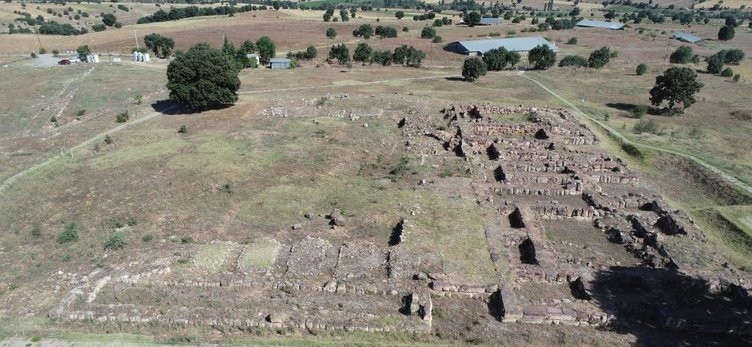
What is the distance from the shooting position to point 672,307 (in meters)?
17.2

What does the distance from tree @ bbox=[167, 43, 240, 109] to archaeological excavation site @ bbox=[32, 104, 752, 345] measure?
2102 cm

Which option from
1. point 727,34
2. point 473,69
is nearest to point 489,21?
point 727,34

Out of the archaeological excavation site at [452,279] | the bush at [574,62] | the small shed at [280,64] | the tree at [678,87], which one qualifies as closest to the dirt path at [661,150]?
the archaeological excavation site at [452,279]

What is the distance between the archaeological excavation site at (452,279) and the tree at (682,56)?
56008 mm

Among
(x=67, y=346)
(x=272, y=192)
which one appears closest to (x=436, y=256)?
(x=272, y=192)

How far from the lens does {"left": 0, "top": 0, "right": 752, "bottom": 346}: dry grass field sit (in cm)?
1652

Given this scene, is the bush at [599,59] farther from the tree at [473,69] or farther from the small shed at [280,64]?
the small shed at [280,64]

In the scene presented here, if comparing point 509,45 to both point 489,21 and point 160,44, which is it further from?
point 160,44

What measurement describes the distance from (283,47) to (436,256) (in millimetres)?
73772

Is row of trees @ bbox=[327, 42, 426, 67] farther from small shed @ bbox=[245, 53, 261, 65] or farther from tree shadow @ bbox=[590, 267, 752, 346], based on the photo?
tree shadow @ bbox=[590, 267, 752, 346]

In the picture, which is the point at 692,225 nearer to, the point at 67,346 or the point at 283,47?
the point at 67,346

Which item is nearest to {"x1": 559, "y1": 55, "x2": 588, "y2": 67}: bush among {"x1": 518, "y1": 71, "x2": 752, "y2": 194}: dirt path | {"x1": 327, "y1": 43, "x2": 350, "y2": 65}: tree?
{"x1": 518, "y1": 71, "x2": 752, "y2": 194}: dirt path

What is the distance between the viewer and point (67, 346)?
15094 millimetres

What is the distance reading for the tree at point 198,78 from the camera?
3941 centimetres
